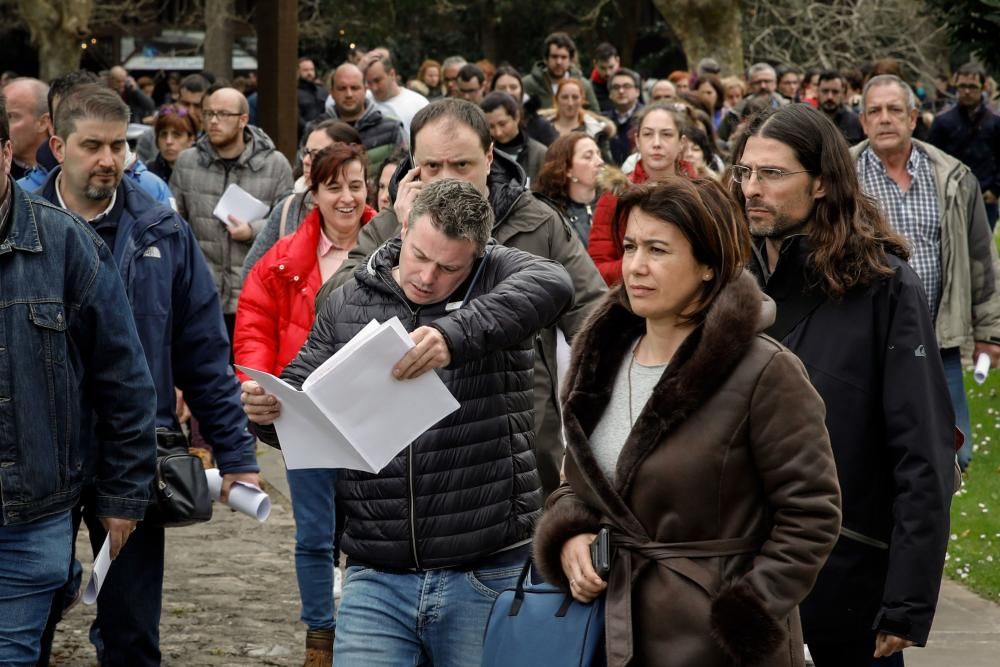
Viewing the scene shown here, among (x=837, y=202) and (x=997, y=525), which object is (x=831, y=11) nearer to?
(x=997, y=525)

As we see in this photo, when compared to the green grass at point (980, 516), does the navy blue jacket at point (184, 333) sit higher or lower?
higher

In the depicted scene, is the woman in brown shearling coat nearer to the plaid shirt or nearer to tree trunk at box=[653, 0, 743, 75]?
the plaid shirt

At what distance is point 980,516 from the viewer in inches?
347

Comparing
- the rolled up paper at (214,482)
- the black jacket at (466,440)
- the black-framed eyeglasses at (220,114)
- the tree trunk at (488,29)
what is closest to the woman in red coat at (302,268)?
the rolled up paper at (214,482)

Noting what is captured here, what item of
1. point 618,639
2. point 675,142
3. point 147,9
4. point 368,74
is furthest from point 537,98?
point 147,9

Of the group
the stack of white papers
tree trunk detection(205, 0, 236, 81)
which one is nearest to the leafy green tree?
the stack of white papers

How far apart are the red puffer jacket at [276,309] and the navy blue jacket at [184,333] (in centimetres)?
57

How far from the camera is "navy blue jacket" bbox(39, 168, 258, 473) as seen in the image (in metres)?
5.56

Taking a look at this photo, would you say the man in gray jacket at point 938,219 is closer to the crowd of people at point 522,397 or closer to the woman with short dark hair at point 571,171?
the woman with short dark hair at point 571,171

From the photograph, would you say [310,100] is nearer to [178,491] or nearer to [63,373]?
[178,491]

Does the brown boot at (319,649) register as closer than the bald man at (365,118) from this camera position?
Yes

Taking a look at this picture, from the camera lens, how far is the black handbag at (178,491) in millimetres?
5234

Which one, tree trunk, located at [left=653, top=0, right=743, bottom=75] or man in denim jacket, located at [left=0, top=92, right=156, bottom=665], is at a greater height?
tree trunk, located at [left=653, top=0, right=743, bottom=75]

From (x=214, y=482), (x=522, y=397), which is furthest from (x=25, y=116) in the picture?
(x=522, y=397)
